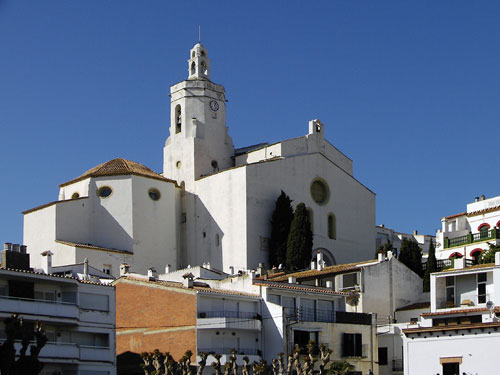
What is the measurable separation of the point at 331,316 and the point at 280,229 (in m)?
24.1

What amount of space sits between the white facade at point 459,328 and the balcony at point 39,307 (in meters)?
13.7

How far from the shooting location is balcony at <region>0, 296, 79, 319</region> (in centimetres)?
4047

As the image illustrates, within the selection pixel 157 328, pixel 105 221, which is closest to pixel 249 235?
pixel 105 221

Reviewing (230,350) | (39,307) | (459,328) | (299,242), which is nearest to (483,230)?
(299,242)

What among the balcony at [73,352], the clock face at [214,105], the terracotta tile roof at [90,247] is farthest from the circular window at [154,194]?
the balcony at [73,352]

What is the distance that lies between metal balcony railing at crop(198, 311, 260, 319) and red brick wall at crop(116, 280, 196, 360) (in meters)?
0.63

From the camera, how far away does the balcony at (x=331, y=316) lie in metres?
52.9

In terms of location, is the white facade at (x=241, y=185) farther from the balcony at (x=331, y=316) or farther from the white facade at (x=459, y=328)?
the white facade at (x=459, y=328)

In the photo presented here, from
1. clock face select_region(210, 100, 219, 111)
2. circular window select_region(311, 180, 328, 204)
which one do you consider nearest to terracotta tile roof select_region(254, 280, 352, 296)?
circular window select_region(311, 180, 328, 204)

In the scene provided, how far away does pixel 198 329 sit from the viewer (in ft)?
158

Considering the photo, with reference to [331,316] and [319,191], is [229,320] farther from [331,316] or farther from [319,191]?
[319,191]

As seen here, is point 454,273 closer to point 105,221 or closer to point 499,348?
point 499,348

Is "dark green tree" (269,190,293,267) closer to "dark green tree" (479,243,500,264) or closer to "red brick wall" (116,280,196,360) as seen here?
"dark green tree" (479,243,500,264)

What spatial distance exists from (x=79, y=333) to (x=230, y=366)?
21.0ft
